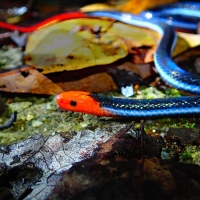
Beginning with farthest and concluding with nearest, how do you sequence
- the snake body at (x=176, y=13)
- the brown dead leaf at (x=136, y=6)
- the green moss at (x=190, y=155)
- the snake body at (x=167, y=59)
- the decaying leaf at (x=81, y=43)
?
the brown dead leaf at (x=136, y=6), the snake body at (x=176, y=13), the decaying leaf at (x=81, y=43), the snake body at (x=167, y=59), the green moss at (x=190, y=155)

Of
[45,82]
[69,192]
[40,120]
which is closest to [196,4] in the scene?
[45,82]

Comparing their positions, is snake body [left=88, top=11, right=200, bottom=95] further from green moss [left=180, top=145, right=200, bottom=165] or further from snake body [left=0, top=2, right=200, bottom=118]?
green moss [left=180, top=145, right=200, bottom=165]

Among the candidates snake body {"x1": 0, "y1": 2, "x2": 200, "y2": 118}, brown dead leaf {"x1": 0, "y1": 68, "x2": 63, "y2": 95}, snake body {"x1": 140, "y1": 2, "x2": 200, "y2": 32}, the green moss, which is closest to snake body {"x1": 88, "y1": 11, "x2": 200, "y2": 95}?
snake body {"x1": 0, "y1": 2, "x2": 200, "y2": 118}

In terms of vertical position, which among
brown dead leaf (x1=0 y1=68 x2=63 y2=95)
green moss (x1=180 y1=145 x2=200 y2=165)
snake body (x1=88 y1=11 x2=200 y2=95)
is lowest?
green moss (x1=180 y1=145 x2=200 y2=165)

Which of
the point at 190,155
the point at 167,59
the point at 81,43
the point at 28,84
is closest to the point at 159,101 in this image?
the point at 190,155

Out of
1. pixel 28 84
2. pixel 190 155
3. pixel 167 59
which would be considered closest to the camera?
pixel 190 155

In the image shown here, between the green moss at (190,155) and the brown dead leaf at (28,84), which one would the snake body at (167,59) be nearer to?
the green moss at (190,155)

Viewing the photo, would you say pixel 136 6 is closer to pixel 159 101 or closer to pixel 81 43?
pixel 81 43

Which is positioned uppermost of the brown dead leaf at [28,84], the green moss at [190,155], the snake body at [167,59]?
the snake body at [167,59]

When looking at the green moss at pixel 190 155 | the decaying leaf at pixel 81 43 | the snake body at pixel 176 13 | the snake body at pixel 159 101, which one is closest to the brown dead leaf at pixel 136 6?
the snake body at pixel 176 13
